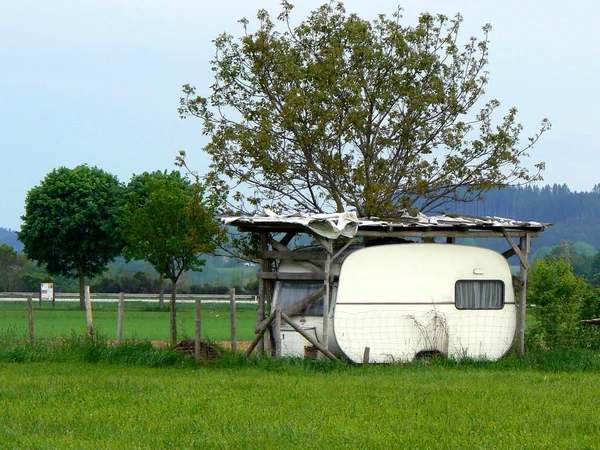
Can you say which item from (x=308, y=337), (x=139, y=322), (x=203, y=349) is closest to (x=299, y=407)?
(x=308, y=337)

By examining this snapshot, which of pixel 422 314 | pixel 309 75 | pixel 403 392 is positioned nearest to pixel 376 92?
pixel 309 75

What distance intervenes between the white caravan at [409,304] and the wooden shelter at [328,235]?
23cm

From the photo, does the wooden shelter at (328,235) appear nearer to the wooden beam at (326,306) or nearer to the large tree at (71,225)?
the wooden beam at (326,306)

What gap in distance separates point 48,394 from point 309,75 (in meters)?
10.4

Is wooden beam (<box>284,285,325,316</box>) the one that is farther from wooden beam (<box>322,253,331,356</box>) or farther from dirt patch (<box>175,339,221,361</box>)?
dirt patch (<box>175,339,221,361</box>)

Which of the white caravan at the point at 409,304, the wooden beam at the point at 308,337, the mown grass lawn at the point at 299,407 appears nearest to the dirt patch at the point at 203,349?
the white caravan at the point at 409,304

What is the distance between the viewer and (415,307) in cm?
1745

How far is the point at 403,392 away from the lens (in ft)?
43.2

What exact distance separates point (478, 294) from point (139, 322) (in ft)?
75.6

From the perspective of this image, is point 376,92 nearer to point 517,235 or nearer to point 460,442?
point 517,235

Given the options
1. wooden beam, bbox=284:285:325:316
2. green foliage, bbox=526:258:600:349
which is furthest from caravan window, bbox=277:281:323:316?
green foliage, bbox=526:258:600:349

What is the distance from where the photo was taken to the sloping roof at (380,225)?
16.6 meters

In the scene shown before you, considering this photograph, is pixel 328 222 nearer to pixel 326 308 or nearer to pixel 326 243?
pixel 326 243

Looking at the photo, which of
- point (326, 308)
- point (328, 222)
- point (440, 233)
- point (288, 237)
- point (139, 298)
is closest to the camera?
point (328, 222)
